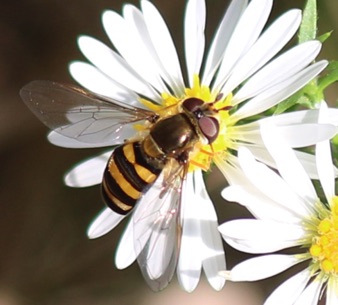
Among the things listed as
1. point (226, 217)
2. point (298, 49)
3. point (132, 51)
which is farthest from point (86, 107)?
point (226, 217)

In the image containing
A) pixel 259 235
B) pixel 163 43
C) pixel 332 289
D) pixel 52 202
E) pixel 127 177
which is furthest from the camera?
pixel 52 202

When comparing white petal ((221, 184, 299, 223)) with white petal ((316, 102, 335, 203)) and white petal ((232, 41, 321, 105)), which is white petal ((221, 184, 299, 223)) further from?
white petal ((232, 41, 321, 105))

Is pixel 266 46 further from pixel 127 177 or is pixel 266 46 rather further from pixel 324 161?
pixel 127 177

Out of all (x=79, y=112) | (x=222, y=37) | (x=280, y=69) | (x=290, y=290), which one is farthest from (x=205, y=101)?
(x=290, y=290)

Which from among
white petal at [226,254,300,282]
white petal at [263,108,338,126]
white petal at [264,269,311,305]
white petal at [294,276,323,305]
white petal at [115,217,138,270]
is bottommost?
white petal at [294,276,323,305]

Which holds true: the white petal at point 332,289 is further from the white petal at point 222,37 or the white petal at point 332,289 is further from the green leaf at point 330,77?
the white petal at point 222,37

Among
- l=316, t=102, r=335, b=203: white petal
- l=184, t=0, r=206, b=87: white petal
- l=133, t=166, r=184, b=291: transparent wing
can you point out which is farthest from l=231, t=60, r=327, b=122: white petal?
l=133, t=166, r=184, b=291: transparent wing
